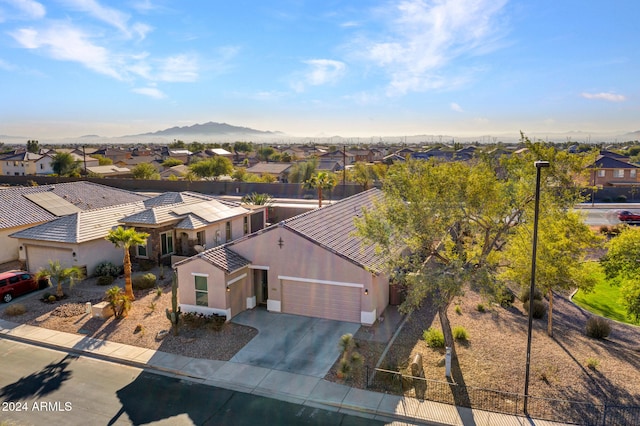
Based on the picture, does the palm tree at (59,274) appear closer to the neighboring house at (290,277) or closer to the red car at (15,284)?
the red car at (15,284)

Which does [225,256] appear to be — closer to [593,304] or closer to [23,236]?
[23,236]

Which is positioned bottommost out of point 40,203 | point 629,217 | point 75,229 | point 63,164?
point 629,217

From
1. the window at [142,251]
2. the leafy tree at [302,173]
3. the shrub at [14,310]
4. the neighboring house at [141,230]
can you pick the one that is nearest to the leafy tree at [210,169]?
the leafy tree at [302,173]

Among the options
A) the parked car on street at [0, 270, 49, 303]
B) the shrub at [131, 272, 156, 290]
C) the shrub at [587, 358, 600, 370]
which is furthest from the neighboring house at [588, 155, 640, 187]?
the parked car on street at [0, 270, 49, 303]

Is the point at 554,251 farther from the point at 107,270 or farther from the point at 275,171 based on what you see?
the point at 275,171

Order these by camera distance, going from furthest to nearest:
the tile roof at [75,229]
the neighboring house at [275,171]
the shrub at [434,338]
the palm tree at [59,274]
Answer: the neighboring house at [275,171] → the tile roof at [75,229] → the palm tree at [59,274] → the shrub at [434,338]

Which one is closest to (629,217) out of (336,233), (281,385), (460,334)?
(460,334)

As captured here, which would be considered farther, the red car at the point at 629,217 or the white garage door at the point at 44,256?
the red car at the point at 629,217
